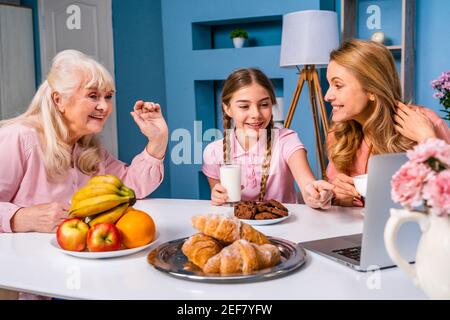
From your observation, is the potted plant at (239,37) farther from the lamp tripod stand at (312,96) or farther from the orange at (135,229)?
the orange at (135,229)

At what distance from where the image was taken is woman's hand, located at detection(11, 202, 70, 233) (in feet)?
5.20

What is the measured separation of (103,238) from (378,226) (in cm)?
61

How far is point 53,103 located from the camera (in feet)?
6.34

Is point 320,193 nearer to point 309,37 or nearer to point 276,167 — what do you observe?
point 276,167

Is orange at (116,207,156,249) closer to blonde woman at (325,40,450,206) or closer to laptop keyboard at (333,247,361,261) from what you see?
laptop keyboard at (333,247,361,261)

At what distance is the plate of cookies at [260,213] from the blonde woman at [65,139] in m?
0.52

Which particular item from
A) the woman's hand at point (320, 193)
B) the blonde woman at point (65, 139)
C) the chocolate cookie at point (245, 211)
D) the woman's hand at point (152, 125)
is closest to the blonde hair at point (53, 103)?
the blonde woman at point (65, 139)

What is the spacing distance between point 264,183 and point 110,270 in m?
1.03

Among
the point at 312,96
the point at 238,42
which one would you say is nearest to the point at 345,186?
the point at 312,96

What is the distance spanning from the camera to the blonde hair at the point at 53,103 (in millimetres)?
Result: 1878

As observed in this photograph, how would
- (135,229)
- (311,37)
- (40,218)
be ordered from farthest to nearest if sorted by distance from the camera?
(311,37) → (40,218) → (135,229)

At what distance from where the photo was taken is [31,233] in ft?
5.24

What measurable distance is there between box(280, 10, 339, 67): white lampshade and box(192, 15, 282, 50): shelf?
0.91 m

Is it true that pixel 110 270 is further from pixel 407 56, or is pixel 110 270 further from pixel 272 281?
pixel 407 56
